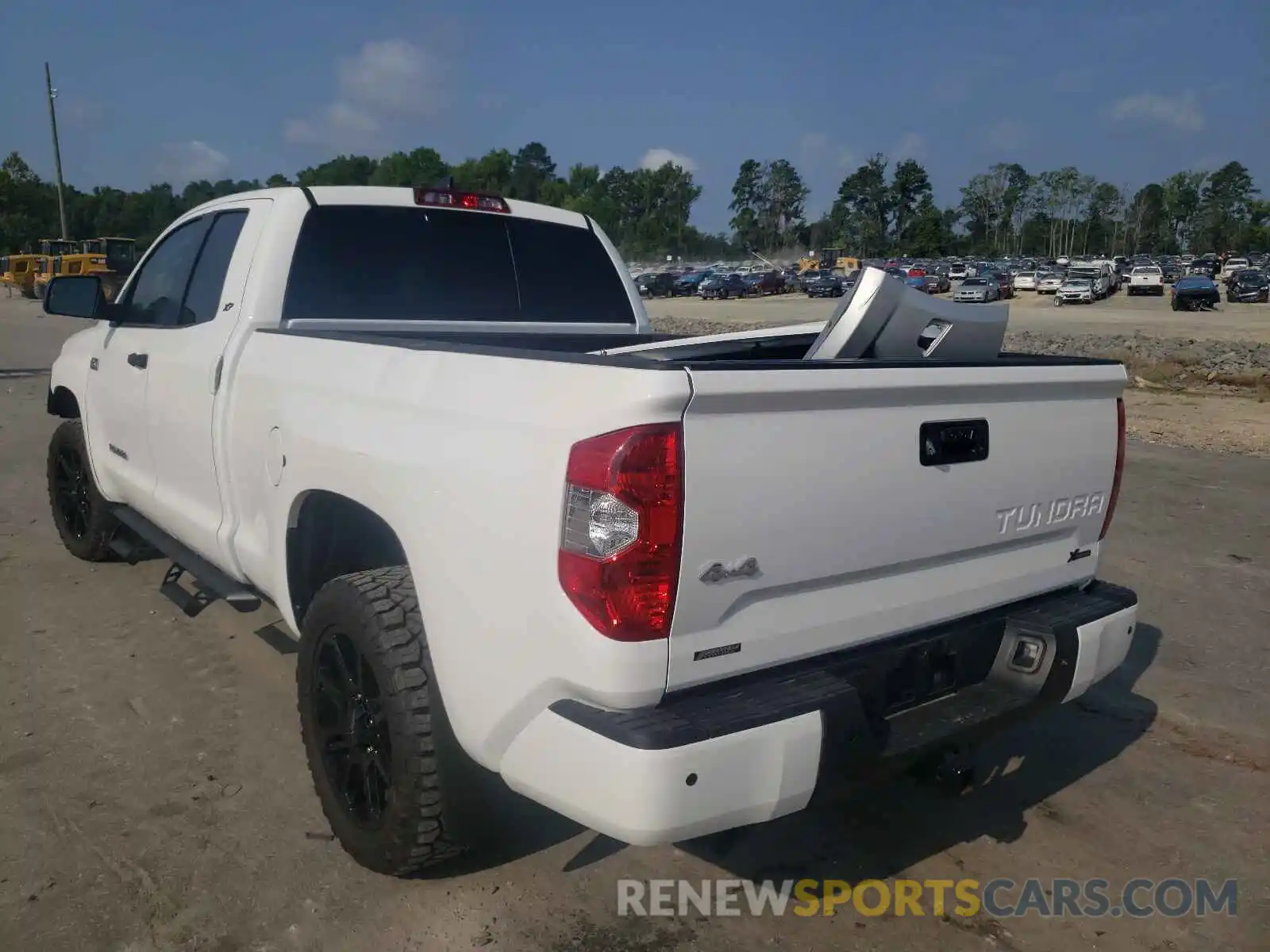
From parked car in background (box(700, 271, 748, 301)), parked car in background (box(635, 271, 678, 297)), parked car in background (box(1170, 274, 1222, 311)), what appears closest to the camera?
parked car in background (box(1170, 274, 1222, 311))

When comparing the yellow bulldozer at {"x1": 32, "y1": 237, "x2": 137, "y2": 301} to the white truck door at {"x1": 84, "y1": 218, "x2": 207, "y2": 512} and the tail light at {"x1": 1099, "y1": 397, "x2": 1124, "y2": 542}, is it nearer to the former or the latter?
the white truck door at {"x1": 84, "y1": 218, "x2": 207, "y2": 512}

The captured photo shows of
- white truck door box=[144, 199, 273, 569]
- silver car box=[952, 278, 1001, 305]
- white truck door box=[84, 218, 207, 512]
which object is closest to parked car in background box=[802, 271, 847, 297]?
silver car box=[952, 278, 1001, 305]

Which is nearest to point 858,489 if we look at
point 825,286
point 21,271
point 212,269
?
point 212,269

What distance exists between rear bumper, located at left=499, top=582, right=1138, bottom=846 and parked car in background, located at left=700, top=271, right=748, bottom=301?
201ft

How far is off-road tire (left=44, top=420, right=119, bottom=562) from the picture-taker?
5.51 meters

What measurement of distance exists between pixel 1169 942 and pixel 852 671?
4.03ft

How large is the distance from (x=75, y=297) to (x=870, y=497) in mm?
3980

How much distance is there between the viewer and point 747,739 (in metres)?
2.19

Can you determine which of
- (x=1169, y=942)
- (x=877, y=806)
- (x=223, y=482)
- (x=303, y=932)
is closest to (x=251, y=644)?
(x=223, y=482)

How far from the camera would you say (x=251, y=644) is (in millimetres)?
4793

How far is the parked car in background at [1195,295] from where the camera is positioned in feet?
147

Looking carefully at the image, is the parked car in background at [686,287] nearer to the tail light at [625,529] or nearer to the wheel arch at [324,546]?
the wheel arch at [324,546]

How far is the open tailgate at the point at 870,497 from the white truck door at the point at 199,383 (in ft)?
7.44

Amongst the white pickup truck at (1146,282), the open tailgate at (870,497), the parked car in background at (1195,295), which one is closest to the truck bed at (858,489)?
the open tailgate at (870,497)
